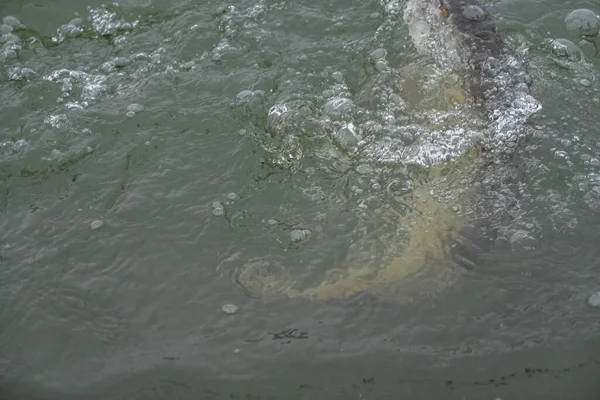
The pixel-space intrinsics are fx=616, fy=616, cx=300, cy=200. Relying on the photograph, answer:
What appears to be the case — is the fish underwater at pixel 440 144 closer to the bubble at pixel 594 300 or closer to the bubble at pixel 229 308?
the bubble at pixel 229 308

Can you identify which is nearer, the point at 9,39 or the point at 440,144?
the point at 440,144

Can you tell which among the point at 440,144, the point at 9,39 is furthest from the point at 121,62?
the point at 440,144

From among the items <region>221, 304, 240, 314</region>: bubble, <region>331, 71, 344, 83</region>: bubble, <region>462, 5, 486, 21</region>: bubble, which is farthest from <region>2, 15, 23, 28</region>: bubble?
<region>462, 5, 486, 21</region>: bubble

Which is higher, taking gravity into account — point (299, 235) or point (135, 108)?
point (135, 108)

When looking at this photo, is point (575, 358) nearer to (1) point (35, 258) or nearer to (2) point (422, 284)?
(2) point (422, 284)

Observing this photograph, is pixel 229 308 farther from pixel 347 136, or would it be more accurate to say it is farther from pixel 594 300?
pixel 594 300
